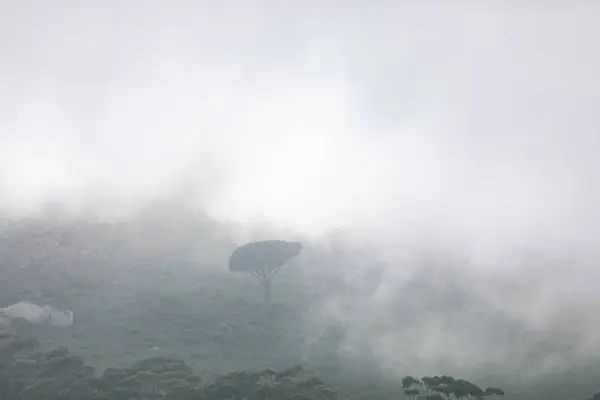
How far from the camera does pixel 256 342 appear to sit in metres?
148

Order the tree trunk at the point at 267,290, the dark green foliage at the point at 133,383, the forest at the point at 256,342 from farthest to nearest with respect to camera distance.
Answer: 1. the tree trunk at the point at 267,290
2. the forest at the point at 256,342
3. the dark green foliage at the point at 133,383

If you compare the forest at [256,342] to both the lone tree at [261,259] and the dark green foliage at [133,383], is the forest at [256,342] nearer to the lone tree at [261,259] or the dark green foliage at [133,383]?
the dark green foliage at [133,383]

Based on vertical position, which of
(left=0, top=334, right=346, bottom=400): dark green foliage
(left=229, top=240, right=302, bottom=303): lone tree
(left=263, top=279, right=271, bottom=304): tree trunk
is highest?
(left=229, top=240, right=302, bottom=303): lone tree

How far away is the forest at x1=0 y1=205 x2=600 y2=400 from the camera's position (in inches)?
4112

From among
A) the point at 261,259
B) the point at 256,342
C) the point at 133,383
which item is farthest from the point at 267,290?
the point at 133,383

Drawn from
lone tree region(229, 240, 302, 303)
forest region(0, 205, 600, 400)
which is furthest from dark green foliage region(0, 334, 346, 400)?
lone tree region(229, 240, 302, 303)

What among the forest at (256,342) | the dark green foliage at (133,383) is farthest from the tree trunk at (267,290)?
the dark green foliage at (133,383)

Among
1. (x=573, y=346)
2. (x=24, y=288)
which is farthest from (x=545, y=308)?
(x=24, y=288)

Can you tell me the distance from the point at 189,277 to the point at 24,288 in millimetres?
50955

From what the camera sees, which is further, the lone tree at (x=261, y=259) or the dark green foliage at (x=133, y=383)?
the lone tree at (x=261, y=259)

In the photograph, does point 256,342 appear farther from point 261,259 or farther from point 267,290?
point 261,259

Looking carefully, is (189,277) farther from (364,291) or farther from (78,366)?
(78,366)

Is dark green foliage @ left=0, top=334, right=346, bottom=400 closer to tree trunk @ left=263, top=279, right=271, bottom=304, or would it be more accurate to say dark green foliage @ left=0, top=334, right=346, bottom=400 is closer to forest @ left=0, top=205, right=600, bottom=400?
forest @ left=0, top=205, right=600, bottom=400

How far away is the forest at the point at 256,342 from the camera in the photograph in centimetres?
10444
